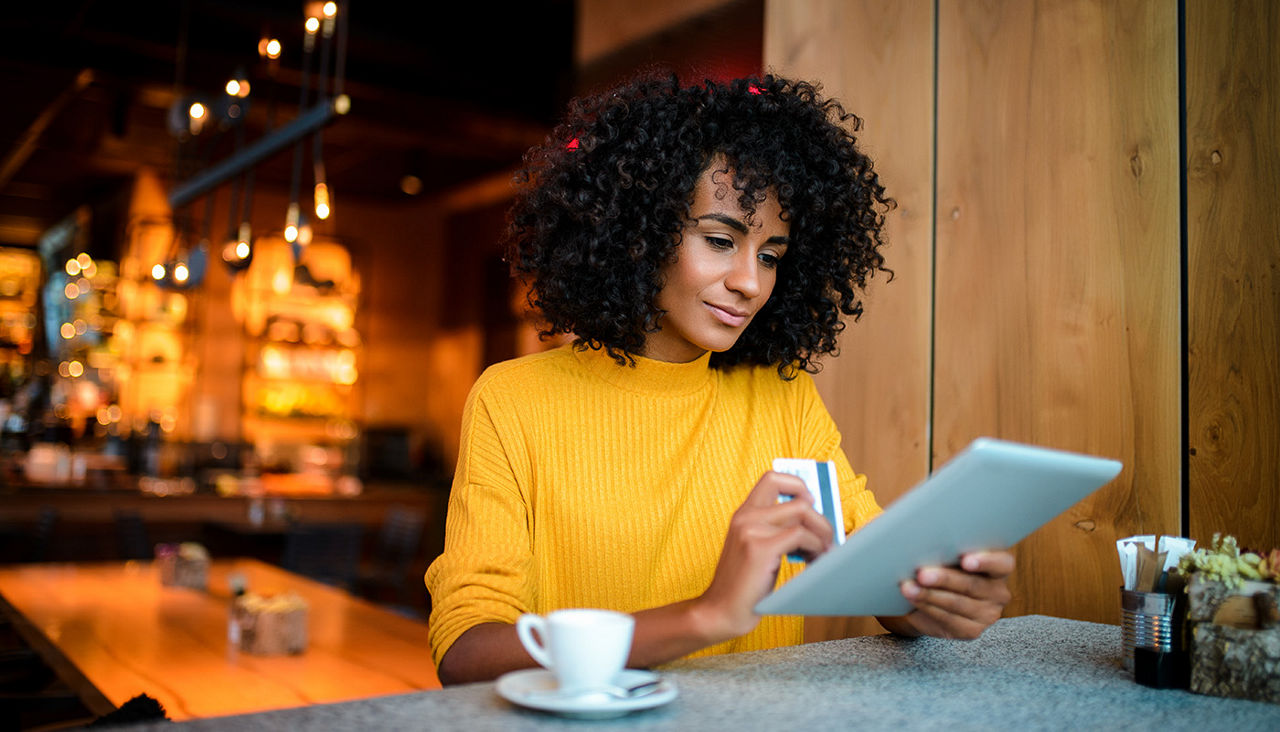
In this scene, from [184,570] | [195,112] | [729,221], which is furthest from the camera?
[195,112]

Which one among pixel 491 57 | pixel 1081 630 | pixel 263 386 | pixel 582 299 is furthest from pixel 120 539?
pixel 1081 630

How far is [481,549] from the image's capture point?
1.34 meters

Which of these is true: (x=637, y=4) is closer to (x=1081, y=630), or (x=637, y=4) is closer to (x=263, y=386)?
(x=1081, y=630)

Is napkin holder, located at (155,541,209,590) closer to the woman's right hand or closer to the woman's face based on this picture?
the woman's face

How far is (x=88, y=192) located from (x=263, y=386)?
2.63m

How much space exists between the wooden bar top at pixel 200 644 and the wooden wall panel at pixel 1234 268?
A: 1.60 m

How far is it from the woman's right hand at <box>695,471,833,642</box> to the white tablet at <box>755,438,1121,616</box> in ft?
0.09

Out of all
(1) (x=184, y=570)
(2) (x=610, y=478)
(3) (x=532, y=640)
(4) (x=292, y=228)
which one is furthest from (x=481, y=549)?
(4) (x=292, y=228)

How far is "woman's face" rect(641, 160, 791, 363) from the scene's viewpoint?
150 cm

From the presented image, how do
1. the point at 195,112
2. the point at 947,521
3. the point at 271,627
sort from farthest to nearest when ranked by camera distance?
the point at 195,112 < the point at 271,627 < the point at 947,521

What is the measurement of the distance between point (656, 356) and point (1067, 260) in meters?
0.85

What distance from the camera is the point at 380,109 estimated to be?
23.4ft

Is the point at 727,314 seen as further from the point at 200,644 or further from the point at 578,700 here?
the point at 200,644

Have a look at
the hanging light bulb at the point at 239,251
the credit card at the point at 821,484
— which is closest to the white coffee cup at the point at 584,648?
the credit card at the point at 821,484
